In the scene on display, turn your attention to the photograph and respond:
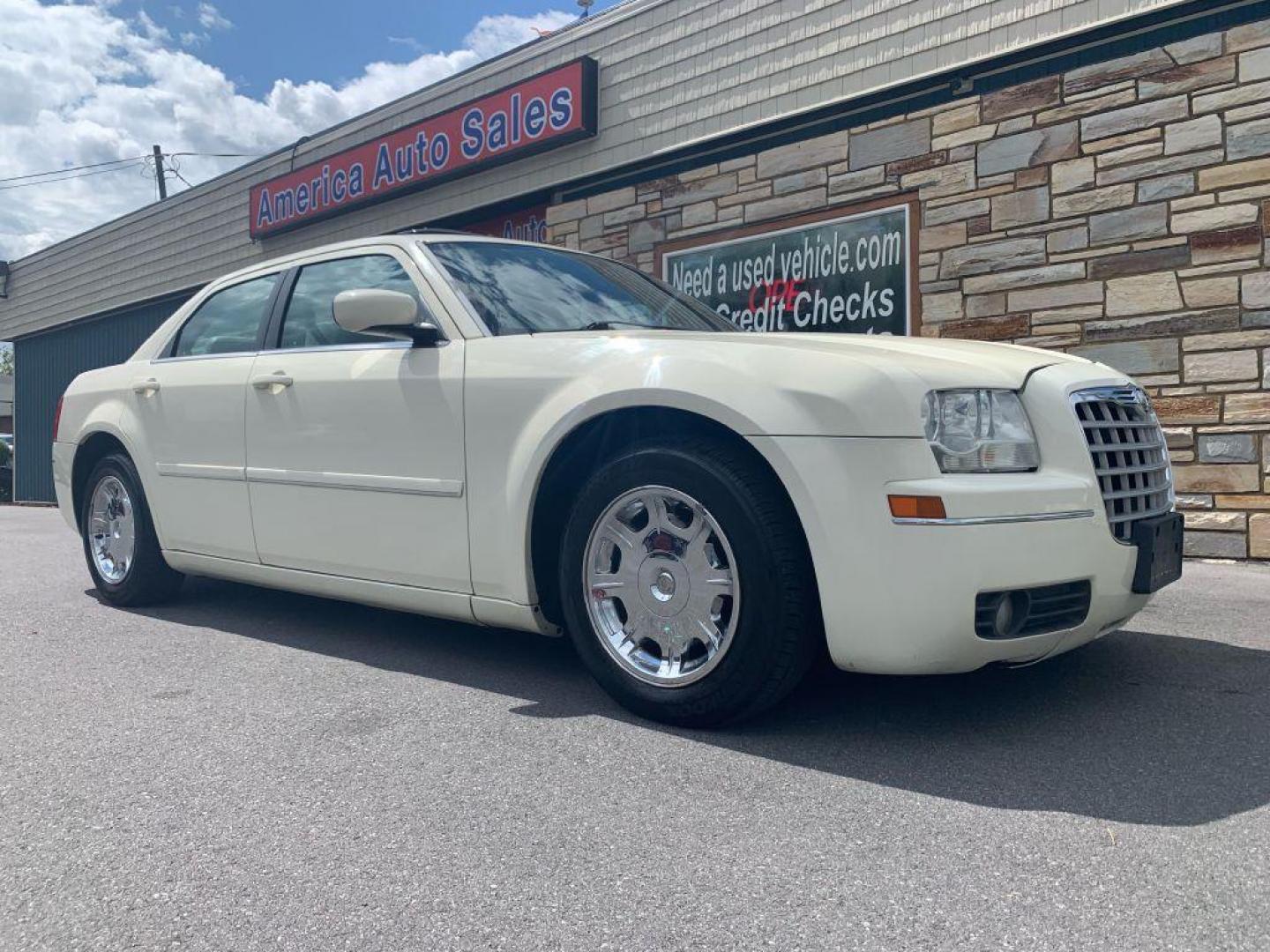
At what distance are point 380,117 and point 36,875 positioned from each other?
11487mm

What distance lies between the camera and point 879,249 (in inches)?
305

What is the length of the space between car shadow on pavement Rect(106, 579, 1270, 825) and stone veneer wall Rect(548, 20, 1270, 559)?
269cm

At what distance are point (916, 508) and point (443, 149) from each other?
9731mm

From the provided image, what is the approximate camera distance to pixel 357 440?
12.2ft

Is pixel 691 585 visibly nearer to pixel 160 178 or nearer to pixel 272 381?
pixel 272 381

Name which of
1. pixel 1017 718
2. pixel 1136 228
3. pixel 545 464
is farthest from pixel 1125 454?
pixel 1136 228

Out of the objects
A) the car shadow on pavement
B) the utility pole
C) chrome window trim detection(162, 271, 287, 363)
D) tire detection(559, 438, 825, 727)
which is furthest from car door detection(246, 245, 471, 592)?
the utility pole

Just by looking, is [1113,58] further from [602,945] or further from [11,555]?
[11,555]

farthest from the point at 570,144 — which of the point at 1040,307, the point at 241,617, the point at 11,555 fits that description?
the point at 241,617

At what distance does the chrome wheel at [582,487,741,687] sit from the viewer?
2.88 metres

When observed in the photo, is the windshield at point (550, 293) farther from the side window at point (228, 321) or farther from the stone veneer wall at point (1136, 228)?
the stone veneer wall at point (1136, 228)

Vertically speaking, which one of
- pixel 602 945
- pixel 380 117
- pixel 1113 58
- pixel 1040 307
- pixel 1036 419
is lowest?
pixel 602 945

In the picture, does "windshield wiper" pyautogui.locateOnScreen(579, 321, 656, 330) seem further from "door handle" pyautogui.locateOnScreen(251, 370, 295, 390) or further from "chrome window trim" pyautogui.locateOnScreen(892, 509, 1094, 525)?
"chrome window trim" pyautogui.locateOnScreen(892, 509, 1094, 525)

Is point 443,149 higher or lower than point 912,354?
higher
